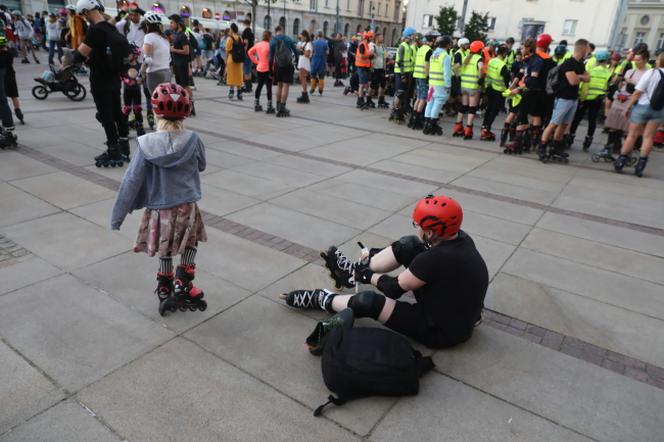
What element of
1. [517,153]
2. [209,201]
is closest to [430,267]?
[209,201]

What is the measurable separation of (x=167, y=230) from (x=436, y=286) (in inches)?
70.2

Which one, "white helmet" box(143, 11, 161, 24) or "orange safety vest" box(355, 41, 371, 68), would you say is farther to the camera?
"orange safety vest" box(355, 41, 371, 68)

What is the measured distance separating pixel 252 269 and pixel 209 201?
1.82 meters

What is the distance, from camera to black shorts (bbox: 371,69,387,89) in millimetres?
14008

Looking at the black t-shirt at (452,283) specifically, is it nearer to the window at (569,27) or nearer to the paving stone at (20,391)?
the paving stone at (20,391)

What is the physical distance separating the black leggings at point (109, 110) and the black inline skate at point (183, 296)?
13.5ft

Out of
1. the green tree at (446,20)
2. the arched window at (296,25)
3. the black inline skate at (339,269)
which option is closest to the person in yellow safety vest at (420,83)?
the black inline skate at (339,269)

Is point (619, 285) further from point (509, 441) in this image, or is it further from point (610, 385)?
point (509, 441)

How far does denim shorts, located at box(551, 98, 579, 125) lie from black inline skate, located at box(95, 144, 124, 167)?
724cm

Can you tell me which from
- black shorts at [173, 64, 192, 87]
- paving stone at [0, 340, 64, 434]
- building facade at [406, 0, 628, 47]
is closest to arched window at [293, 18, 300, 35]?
building facade at [406, 0, 628, 47]

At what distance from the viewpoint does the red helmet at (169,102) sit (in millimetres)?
2844

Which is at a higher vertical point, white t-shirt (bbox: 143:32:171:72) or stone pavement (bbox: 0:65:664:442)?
white t-shirt (bbox: 143:32:171:72)

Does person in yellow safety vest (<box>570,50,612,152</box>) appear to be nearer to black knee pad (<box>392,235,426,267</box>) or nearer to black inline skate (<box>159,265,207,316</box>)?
black knee pad (<box>392,235,426,267</box>)

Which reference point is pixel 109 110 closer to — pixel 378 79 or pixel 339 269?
pixel 339 269
